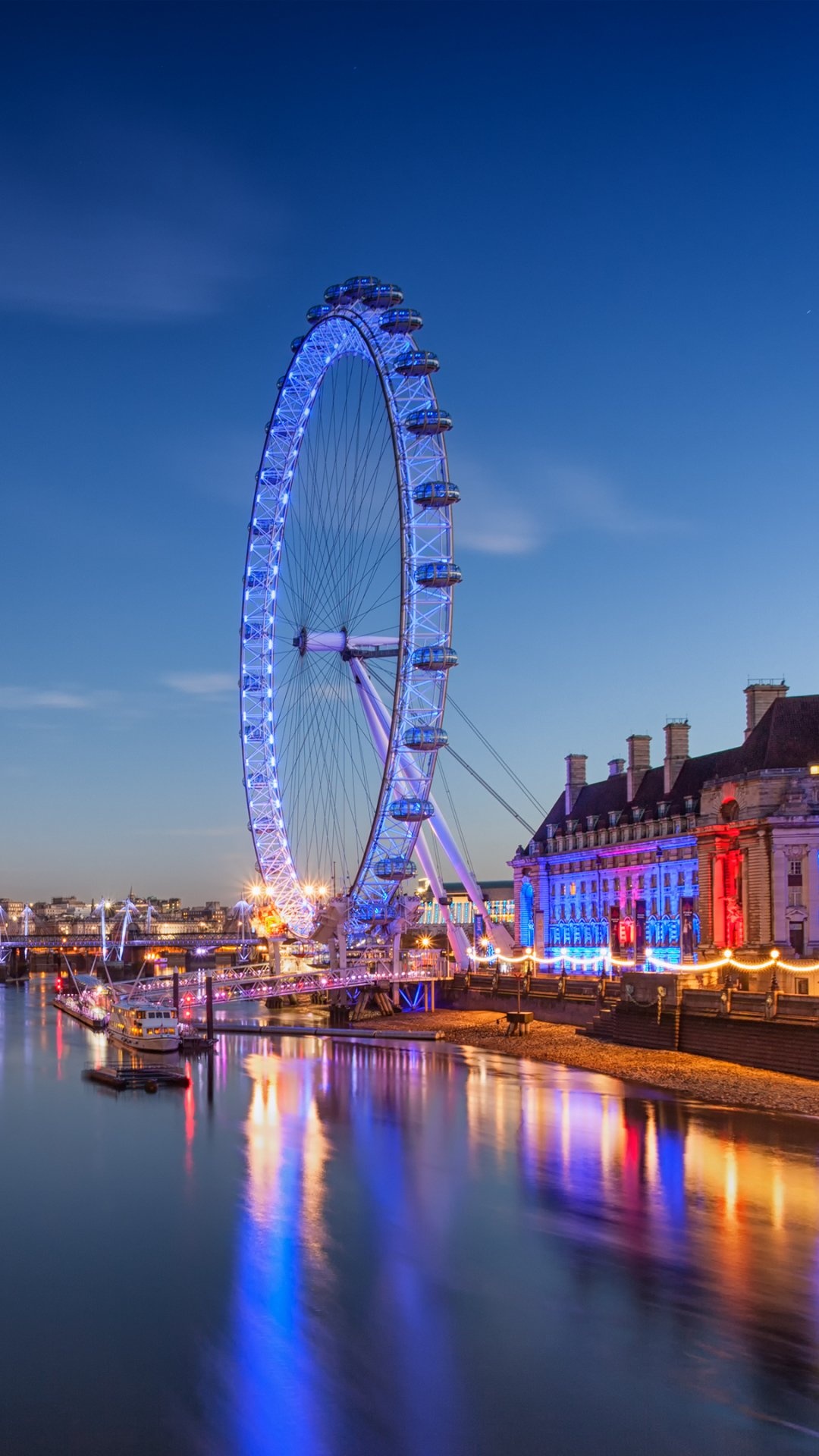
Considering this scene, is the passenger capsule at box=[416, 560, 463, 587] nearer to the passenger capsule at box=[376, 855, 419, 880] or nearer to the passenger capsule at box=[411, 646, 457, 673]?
the passenger capsule at box=[411, 646, 457, 673]

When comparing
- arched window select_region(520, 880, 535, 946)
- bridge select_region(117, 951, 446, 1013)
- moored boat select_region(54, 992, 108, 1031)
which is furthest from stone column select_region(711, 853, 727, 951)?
arched window select_region(520, 880, 535, 946)

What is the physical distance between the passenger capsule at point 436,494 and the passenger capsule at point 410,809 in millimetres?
12090

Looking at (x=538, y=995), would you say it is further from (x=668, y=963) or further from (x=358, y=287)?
(x=358, y=287)

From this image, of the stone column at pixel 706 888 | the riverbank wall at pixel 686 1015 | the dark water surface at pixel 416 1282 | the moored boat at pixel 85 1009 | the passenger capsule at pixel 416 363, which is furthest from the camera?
the moored boat at pixel 85 1009

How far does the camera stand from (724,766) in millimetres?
72938

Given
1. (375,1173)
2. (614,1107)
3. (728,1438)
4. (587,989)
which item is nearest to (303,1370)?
(728,1438)

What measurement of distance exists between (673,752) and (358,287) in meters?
34.0

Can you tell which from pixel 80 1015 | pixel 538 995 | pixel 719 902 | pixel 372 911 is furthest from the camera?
pixel 80 1015

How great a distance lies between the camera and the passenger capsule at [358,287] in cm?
5809

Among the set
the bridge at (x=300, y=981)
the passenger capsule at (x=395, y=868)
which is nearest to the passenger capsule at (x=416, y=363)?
the passenger capsule at (x=395, y=868)

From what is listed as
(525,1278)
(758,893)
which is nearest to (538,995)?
(758,893)

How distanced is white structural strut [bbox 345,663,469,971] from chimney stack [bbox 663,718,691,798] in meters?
14.1

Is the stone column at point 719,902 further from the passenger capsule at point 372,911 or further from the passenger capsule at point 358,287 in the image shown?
the passenger capsule at point 358,287

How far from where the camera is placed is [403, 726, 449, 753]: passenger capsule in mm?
59031
